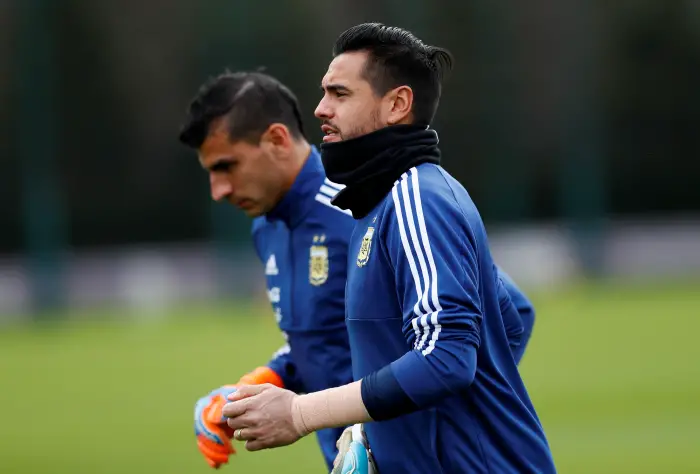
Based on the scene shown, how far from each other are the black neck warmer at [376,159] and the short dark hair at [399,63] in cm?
9

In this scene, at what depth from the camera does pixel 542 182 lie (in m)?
22.5

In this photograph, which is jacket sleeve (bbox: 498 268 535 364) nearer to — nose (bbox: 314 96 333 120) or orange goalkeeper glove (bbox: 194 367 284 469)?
nose (bbox: 314 96 333 120)

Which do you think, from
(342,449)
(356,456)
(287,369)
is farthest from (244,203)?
(356,456)

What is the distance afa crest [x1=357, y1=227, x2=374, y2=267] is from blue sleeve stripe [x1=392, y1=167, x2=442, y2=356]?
0.60ft

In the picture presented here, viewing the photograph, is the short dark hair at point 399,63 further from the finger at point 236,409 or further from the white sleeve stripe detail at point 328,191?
the white sleeve stripe detail at point 328,191

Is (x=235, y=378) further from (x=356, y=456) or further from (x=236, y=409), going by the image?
(x=236, y=409)

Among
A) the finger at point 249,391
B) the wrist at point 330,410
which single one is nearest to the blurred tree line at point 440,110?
the finger at point 249,391

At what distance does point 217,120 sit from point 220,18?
54.9 feet

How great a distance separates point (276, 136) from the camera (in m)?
5.10

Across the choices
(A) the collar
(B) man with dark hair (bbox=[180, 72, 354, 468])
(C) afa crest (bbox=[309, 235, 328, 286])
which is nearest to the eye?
(B) man with dark hair (bbox=[180, 72, 354, 468])

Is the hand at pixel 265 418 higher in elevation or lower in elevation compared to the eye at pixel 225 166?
lower

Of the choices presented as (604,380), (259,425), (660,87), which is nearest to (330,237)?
(259,425)

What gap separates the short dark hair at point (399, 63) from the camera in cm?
363

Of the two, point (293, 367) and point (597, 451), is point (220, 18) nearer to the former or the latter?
point (597, 451)
